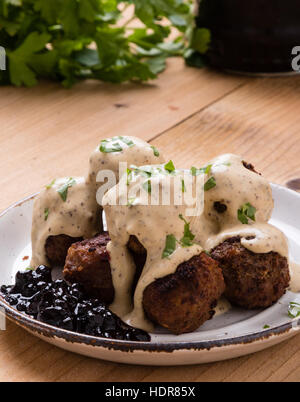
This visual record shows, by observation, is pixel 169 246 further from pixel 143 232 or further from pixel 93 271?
pixel 93 271

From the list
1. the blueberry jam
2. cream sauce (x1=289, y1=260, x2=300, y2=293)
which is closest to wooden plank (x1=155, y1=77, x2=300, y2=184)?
cream sauce (x1=289, y1=260, x2=300, y2=293)

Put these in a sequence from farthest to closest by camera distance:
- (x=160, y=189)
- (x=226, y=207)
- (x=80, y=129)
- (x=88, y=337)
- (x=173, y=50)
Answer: (x=173, y=50) → (x=80, y=129) → (x=226, y=207) → (x=160, y=189) → (x=88, y=337)

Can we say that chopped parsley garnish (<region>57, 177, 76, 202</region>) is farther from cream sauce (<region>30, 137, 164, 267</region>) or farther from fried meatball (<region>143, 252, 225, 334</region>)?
fried meatball (<region>143, 252, 225, 334</region>)

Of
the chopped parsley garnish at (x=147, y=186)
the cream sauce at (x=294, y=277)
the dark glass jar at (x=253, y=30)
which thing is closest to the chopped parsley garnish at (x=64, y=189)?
the chopped parsley garnish at (x=147, y=186)

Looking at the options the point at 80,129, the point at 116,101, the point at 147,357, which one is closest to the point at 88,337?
the point at 147,357

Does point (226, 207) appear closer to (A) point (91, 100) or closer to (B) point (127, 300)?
(B) point (127, 300)

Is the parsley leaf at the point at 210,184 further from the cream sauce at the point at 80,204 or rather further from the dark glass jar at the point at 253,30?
the dark glass jar at the point at 253,30

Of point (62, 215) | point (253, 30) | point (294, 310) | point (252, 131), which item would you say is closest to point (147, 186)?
point (62, 215)
